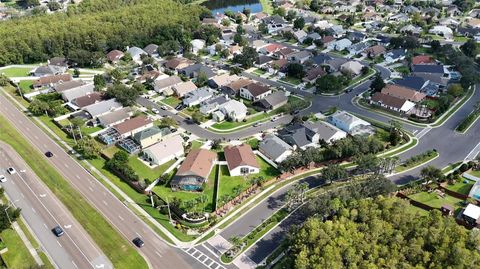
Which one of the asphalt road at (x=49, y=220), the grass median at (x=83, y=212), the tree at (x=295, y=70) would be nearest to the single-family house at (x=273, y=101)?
the tree at (x=295, y=70)

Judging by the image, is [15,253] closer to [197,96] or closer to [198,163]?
[198,163]

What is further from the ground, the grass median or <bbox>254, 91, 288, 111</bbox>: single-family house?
<bbox>254, 91, 288, 111</bbox>: single-family house

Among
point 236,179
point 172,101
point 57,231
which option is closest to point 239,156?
point 236,179

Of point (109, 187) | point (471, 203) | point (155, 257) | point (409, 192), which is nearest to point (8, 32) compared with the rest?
point (109, 187)

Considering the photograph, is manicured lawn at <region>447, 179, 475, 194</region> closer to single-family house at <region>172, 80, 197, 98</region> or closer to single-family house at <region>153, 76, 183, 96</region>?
single-family house at <region>172, 80, 197, 98</region>

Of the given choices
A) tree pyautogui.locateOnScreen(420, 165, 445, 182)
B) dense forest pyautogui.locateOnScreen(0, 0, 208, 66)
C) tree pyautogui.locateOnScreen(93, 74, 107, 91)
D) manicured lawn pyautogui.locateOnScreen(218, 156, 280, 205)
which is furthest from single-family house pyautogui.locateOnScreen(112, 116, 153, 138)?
tree pyautogui.locateOnScreen(420, 165, 445, 182)

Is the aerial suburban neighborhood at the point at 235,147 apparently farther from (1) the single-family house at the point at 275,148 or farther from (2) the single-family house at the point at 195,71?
(2) the single-family house at the point at 195,71

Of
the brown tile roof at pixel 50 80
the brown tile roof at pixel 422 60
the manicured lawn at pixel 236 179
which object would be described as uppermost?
the brown tile roof at pixel 422 60
